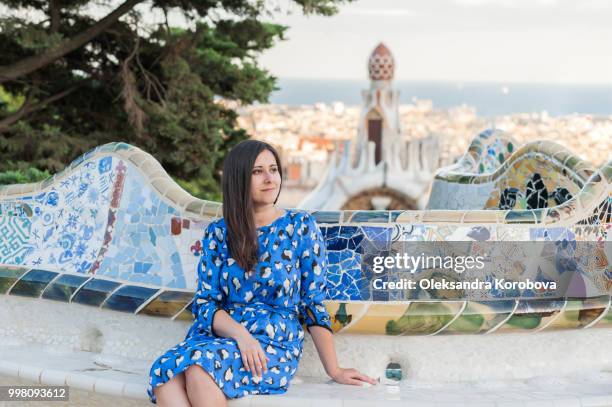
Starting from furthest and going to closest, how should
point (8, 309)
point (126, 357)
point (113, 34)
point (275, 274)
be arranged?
point (113, 34) < point (8, 309) < point (126, 357) < point (275, 274)

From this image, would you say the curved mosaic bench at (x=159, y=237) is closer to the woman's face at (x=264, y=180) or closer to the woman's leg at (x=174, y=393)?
the woman's face at (x=264, y=180)

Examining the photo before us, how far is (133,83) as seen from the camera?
1368 cm

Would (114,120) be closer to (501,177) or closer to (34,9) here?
(34,9)

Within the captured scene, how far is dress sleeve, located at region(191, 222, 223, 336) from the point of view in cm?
348

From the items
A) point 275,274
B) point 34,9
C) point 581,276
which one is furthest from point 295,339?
point 34,9

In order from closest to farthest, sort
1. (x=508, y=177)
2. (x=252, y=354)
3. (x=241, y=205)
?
1. (x=252, y=354)
2. (x=241, y=205)
3. (x=508, y=177)

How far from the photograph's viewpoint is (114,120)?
1455 cm

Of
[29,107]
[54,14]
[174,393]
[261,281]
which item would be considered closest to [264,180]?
[261,281]

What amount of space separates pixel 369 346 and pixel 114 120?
11363mm

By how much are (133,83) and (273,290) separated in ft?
34.9

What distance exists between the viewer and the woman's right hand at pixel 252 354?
3297mm

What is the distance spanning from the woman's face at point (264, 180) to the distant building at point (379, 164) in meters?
21.2

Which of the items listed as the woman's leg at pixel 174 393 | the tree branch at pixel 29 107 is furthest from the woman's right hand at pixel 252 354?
the tree branch at pixel 29 107

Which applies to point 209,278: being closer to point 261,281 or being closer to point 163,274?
point 261,281
